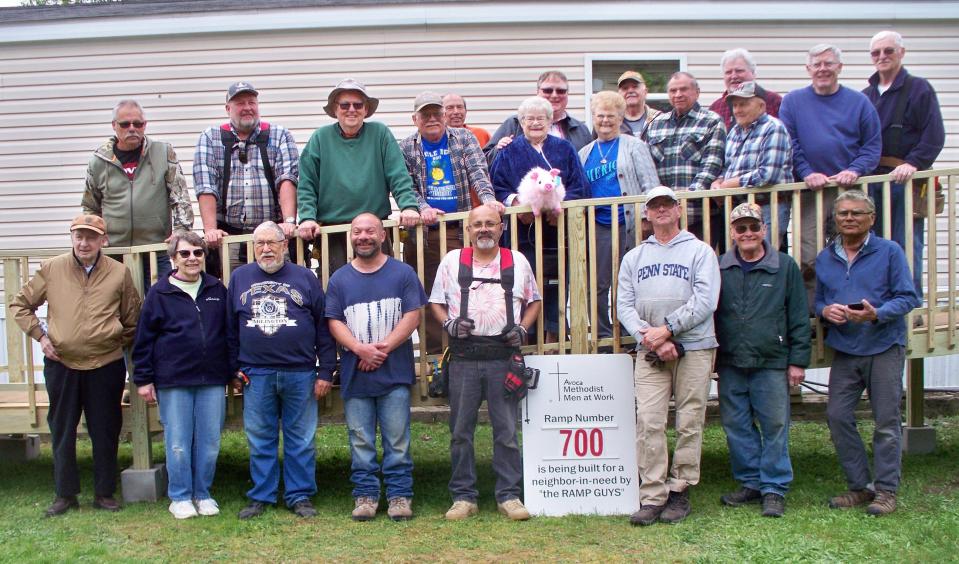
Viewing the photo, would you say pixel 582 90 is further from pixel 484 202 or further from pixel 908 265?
pixel 908 265

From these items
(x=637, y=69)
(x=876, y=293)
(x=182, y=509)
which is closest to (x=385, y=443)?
(x=182, y=509)

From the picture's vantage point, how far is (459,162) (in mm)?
5816

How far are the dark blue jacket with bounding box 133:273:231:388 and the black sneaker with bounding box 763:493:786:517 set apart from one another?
10.4 ft

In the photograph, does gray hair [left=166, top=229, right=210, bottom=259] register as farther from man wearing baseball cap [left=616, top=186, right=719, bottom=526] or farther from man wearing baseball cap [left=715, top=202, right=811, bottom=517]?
man wearing baseball cap [left=715, top=202, right=811, bottom=517]

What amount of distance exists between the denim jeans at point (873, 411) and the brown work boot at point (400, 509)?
2.44 m

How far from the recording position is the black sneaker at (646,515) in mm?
4988

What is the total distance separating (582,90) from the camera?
29.2 ft

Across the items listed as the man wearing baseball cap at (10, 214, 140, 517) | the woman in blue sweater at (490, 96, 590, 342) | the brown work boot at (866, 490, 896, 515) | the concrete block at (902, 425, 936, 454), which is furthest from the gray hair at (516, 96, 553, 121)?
the concrete block at (902, 425, 936, 454)

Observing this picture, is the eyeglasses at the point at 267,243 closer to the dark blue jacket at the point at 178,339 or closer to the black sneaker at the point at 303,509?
the dark blue jacket at the point at 178,339

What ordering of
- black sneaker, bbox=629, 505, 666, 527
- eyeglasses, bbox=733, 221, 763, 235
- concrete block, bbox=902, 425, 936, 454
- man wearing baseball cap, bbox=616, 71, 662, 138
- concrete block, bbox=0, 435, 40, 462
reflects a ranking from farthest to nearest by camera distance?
1. concrete block, bbox=0, 435, 40, 462
2. concrete block, bbox=902, 425, 936, 454
3. man wearing baseball cap, bbox=616, 71, 662, 138
4. eyeglasses, bbox=733, 221, 763, 235
5. black sneaker, bbox=629, 505, 666, 527

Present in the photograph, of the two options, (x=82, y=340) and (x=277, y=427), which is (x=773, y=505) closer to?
(x=277, y=427)

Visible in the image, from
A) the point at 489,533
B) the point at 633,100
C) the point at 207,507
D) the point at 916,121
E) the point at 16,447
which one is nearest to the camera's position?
the point at 489,533

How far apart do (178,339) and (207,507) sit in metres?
1.00

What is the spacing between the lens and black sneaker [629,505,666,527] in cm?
499
